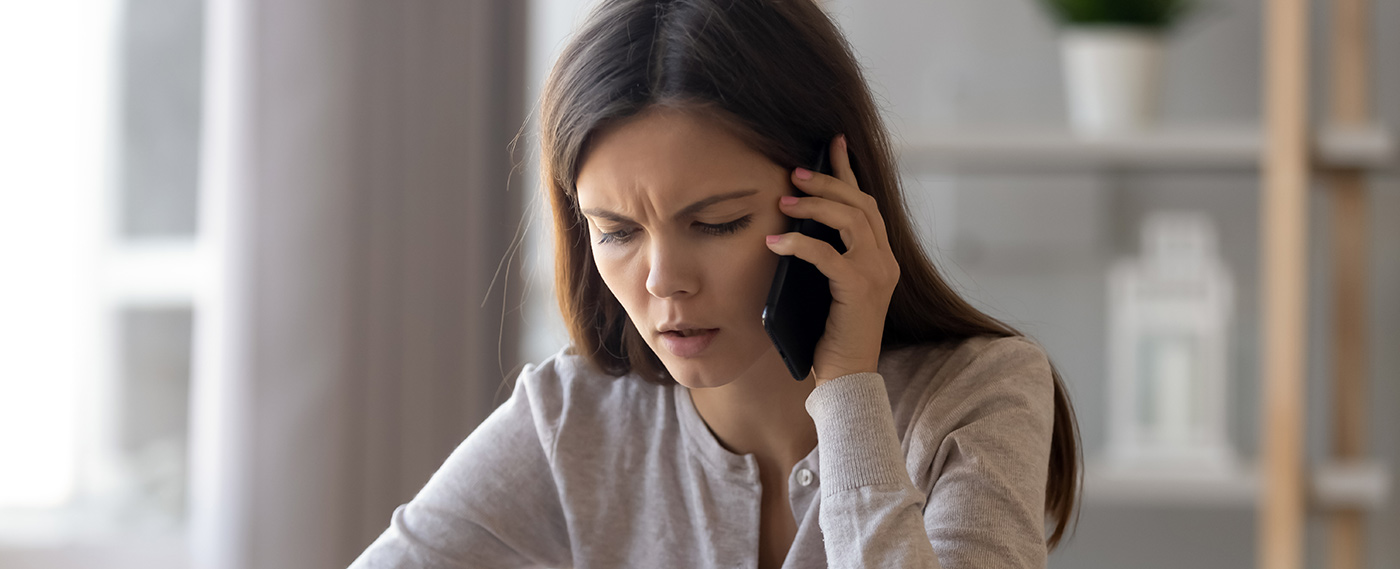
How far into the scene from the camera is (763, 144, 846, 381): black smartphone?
769mm

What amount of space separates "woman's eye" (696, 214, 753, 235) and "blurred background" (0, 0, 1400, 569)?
68 cm

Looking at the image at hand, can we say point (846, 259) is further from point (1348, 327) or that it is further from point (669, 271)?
point (1348, 327)

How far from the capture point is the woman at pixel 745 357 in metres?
0.75

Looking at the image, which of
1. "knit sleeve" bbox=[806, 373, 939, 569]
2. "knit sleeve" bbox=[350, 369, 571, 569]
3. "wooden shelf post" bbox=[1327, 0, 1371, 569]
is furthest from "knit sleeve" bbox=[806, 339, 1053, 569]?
"wooden shelf post" bbox=[1327, 0, 1371, 569]

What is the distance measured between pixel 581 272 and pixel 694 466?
0.18m

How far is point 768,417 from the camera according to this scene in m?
0.93

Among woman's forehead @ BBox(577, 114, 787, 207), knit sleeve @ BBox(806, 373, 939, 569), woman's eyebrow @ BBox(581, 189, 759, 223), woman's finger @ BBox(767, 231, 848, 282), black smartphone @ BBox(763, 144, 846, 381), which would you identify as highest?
woman's forehead @ BBox(577, 114, 787, 207)

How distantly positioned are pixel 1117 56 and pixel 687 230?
1.19 m

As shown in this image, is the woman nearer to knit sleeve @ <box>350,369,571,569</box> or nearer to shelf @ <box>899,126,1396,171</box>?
knit sleeve @ <box>350,369,571,569</box>

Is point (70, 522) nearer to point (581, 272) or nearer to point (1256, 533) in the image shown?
point (581, 272)

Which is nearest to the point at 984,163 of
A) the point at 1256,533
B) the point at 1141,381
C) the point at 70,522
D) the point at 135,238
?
the point at 1141,381

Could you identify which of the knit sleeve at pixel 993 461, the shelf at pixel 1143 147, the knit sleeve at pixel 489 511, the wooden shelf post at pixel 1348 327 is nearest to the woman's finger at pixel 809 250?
the knit sleeve at pixel 993 461

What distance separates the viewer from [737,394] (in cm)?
92

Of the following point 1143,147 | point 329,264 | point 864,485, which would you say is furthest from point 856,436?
point 1143,147
